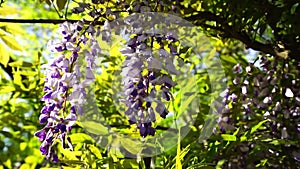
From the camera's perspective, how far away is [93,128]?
1151 millimetres

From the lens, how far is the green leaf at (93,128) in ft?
3.75

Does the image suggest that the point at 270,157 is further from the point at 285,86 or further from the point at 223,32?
the point at 223,32

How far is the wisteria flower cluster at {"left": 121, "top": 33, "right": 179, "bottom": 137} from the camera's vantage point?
967mm

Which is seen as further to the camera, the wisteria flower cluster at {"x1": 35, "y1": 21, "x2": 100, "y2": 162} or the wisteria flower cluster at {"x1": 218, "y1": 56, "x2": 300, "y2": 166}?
the wisteria flower cluster at {"x1": 218, "y1": 56, "x2": 300, "y2": 166}

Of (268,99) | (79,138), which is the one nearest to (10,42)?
(79,138)

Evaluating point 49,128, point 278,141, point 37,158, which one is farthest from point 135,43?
point 37,158

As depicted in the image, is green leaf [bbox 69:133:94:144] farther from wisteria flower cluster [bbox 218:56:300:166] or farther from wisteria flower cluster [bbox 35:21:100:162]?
wisteria flower cluster [bbox 218:56:300:166]

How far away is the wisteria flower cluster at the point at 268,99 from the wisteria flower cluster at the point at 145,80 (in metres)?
0.46

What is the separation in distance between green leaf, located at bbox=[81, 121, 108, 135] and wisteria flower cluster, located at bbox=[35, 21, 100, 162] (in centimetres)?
10

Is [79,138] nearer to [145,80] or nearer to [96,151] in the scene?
[96,151]

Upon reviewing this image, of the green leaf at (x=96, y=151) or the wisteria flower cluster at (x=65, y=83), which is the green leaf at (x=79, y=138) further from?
the wisteria flower cluster at (x=65, y=83)

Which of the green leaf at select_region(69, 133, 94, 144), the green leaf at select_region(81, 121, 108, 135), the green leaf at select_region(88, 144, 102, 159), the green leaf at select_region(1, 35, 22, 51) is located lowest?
the green leaf at select_region(88, 144, 102, 159)

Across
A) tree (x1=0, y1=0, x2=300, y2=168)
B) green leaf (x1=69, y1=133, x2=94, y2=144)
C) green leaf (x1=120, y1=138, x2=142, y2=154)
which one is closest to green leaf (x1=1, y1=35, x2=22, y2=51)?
tree (x1=0, y1=0, x2=300, y2=168)

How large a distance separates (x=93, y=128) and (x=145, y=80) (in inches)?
9.3
